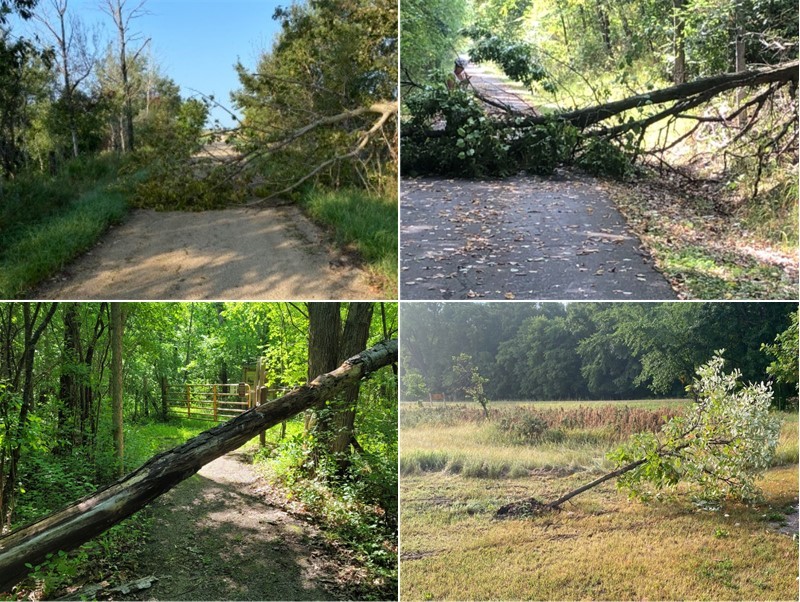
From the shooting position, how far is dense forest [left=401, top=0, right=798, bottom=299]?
13.8 ft

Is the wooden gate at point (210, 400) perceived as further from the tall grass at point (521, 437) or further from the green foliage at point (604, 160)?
the green foliage at point (604, 160)

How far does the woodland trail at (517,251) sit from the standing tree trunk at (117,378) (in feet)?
4.82

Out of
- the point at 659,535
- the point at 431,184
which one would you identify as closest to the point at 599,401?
the point at 659,535

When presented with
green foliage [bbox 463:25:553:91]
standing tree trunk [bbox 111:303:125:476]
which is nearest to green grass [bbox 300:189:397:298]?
green foliage [bbox 463:25:553:91]

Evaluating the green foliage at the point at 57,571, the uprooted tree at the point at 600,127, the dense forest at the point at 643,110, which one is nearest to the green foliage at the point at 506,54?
the dense forest at the point at 643,110

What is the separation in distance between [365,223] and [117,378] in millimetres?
1693

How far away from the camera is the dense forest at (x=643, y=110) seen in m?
4.20

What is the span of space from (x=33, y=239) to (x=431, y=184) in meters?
2.32

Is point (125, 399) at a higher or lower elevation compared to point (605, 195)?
lower

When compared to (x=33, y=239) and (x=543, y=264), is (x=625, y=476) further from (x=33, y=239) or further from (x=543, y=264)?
(x=33, y=239)

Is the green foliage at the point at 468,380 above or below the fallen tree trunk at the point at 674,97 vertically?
below

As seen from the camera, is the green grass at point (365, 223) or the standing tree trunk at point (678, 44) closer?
the green grass at point (365, 223)

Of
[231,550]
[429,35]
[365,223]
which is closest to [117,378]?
[231,550]

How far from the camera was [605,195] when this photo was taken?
4.36 m
